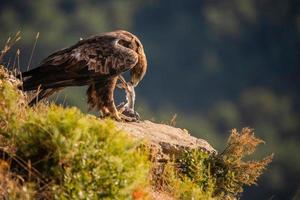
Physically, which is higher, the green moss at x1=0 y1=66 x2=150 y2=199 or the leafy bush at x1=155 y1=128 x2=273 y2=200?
the leafy bush at x1=155 y1=128 x2=273 y2=200

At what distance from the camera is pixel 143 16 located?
122375 millimetres

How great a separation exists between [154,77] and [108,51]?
9758 cm

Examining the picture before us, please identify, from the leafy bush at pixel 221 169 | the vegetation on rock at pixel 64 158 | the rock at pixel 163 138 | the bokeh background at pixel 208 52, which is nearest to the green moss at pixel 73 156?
the vegetation on rock at pixel 64 158

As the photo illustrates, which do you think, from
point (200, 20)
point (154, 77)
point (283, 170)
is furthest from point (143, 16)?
point (283, 170)

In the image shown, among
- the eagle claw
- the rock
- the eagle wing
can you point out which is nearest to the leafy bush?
the rock

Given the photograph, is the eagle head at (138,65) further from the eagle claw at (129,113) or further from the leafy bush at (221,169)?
the leafy bush at (221,169)

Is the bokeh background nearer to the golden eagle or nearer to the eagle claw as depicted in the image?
the eagle claw

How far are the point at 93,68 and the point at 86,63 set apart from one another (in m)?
0.11

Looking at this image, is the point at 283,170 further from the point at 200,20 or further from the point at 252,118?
the point at 200,20

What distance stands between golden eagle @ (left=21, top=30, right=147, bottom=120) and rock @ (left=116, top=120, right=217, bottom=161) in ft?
1.29

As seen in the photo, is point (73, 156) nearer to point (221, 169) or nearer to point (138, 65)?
point (221, 169)

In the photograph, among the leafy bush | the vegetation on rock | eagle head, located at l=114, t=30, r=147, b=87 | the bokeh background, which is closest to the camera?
the vegetation on rock

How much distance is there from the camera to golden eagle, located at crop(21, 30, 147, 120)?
31.3 ft

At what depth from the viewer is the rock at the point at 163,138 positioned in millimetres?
9250
